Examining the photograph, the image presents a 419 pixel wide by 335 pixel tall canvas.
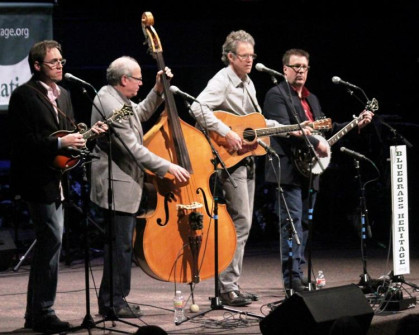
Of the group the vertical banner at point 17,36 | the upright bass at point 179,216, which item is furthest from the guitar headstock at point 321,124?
the vertical banner at point 17,36

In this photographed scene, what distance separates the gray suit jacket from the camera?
6074 mm

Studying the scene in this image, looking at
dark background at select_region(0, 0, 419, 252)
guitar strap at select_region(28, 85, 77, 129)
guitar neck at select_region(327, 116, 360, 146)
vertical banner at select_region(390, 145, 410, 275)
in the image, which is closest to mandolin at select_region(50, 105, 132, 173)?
guitar strap at select_region(28, 85, 77, 129)

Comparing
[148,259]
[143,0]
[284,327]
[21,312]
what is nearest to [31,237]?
[143,0]

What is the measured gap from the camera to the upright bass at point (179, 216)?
610 cm

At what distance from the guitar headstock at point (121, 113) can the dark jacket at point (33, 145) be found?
1.28ft

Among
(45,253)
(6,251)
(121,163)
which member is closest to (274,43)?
(6,251)

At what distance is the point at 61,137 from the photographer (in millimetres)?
5660

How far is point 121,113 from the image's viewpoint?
5.79m

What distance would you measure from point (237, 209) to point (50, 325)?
173 centimetres

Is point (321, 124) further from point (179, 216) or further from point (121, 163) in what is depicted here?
point (121, 163)

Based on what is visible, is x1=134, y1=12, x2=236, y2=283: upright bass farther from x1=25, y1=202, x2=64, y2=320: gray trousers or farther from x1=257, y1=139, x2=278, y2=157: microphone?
x1=25, y1=202, x2=64, y2=320: gray trousers

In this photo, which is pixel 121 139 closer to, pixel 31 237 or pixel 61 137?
pixel 61 137

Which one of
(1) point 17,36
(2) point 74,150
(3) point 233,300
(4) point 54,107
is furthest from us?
(1) point 17,36

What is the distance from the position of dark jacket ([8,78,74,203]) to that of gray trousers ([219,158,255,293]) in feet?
4.78
